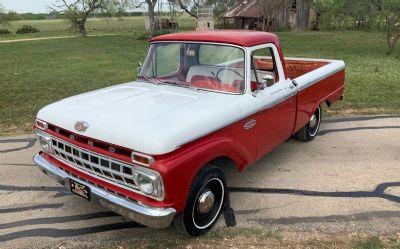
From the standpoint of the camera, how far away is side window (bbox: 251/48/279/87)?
4.47 m

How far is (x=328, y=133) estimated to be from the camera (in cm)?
688

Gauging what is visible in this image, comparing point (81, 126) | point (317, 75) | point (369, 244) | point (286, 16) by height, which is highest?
point (286, 16)

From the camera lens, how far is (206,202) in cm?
375

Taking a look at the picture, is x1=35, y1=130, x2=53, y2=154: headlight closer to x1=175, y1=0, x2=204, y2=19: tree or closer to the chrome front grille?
the chrome front grille

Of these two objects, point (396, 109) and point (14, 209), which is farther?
point (396, 109)

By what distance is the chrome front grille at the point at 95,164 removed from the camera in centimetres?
330

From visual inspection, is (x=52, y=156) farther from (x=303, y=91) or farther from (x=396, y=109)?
(x=396, y=109)

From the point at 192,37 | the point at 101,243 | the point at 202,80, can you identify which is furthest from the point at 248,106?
the point at 101,243

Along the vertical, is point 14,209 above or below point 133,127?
below

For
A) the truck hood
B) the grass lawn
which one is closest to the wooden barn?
the grass lawn

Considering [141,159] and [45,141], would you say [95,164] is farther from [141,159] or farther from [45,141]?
[45,141]

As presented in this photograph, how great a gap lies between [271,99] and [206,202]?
153cm

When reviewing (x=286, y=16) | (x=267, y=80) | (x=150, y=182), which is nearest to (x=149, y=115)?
(x=150, y=182)

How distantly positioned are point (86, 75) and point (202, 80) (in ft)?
30.7
